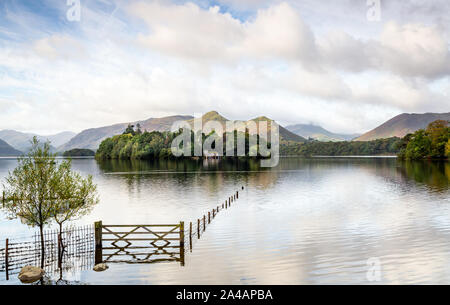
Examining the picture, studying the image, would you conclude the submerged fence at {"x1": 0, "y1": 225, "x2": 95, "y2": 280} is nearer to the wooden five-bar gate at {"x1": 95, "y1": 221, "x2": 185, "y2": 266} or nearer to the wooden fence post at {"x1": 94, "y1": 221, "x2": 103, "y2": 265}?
the wooden fence post at {"x1": 94, "y1": 221, "x2": 103, "y2": 265}

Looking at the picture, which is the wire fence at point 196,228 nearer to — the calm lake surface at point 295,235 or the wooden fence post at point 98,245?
the calm lake surface at point 295,235

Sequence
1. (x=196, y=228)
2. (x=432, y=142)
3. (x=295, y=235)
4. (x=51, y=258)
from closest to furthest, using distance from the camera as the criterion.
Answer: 1. (x=51, y=258)
2. (x=295, y=235)
3. (x=196, y=228)
4. (x=432, y=142)

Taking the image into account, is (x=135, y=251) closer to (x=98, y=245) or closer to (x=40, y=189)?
(x=98, y=245)

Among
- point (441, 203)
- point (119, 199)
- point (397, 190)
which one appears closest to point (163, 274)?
point (119, 199)

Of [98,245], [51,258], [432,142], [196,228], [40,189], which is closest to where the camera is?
[98,245]

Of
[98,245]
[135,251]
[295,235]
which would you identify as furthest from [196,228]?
[98,245]

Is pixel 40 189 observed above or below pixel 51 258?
above

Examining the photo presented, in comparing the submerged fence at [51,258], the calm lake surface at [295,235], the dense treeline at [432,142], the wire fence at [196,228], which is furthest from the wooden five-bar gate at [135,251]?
the dense treeline at [432,142]

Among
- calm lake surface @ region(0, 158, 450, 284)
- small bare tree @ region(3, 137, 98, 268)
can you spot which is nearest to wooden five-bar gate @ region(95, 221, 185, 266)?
calm lake surface @ region(0, 158, 450, 284)

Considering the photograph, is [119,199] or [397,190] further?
[397,190]
